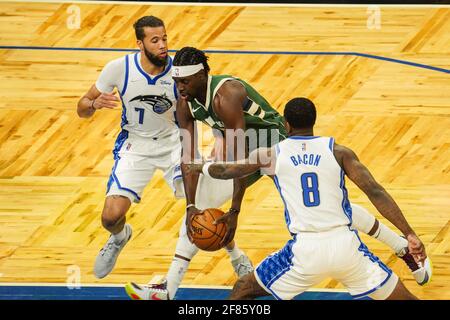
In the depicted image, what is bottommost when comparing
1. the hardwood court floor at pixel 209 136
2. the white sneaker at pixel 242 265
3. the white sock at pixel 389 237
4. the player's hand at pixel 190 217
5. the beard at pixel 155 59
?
the hardwood court floor at pixel 209 136

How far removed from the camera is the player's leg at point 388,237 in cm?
909

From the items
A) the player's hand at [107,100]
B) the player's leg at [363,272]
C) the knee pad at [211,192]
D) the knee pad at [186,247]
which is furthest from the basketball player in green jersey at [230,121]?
the player's leg at [363,272]

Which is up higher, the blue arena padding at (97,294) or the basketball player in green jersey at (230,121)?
the basketball player in green jersey at (230,121)

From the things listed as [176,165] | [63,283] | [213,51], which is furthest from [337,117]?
[63,283]

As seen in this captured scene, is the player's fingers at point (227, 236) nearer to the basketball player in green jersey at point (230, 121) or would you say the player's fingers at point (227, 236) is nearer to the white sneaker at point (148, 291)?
the basketball player in green jersey at point (230, 121)

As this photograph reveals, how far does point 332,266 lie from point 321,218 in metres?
0.31

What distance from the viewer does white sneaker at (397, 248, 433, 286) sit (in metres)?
9.15

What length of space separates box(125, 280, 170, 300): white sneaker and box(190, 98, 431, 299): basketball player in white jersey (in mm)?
1113

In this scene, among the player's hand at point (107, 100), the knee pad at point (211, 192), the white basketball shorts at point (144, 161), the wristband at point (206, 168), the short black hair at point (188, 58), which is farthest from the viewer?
the white basketball shorts at point (144, 161)

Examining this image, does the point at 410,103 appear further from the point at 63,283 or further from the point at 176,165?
the point at 63,283

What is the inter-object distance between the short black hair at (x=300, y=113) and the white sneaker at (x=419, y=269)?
149cm

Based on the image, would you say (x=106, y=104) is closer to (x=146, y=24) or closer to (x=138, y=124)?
(x=138, y=124)

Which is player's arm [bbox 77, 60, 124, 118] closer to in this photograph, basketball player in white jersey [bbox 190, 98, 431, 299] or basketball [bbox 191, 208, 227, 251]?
basketball [bbox 191, 208, 227, 251]

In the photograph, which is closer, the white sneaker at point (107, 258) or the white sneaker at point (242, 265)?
the white sneaker at point (242, 265)
